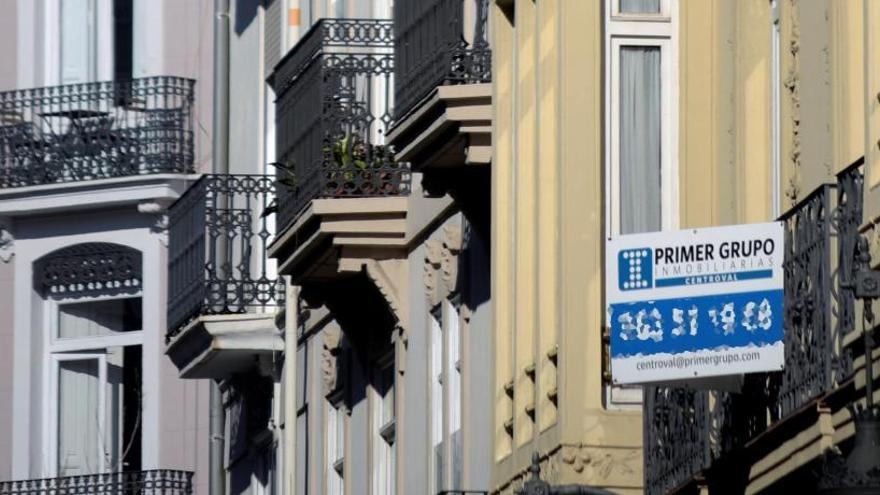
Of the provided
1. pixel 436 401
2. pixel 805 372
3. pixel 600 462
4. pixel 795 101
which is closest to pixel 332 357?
pixel 436 401

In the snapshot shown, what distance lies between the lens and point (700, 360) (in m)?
19.9

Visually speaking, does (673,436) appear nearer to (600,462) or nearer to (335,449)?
(600,462)

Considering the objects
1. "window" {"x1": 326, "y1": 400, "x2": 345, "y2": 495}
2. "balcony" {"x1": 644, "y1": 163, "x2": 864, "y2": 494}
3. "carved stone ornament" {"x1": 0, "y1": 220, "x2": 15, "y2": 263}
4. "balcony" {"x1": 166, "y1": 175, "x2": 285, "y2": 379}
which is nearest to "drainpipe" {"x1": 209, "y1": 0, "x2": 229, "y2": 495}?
"balcony" {"x1": 166, "y1": 175, "x2": 285, "y2": 379}

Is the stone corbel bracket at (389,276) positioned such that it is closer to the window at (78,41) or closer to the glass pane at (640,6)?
the glass pane at (640,6)

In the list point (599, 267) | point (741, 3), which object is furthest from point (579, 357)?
point (741, 3)

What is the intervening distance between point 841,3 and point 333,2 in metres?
15.5

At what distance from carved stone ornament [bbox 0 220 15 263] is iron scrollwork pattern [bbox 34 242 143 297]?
334 millimetres

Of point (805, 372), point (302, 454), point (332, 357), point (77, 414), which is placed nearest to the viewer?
point (805, 372)

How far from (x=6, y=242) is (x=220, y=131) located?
205 inches

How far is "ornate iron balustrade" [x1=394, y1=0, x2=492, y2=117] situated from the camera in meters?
26.2

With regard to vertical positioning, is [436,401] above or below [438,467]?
above

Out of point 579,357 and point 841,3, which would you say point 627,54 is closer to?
point 579,357

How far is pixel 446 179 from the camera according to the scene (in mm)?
26688

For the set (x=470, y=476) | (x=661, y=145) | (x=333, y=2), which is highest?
(x=333, y=2)
